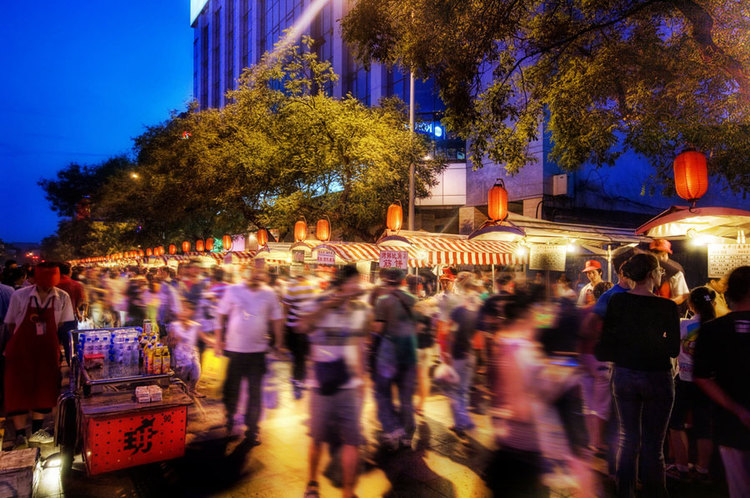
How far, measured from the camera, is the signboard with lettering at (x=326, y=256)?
12983mm

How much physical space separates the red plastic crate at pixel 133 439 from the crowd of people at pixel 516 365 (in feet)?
3.22

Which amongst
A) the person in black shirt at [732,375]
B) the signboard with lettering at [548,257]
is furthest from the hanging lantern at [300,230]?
the person in black shirt at [732,375]

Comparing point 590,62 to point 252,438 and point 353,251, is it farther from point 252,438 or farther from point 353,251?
point 252,438

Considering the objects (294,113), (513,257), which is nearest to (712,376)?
(513,257)

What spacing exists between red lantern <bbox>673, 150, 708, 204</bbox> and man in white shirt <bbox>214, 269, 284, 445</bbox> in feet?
20.4

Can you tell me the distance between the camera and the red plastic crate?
4.50 meters

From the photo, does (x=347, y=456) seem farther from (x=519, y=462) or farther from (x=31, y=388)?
(x=31, y=388)

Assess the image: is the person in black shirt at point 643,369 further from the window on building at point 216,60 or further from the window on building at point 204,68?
the window on building at point 204,68

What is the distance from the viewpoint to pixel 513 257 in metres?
14.8

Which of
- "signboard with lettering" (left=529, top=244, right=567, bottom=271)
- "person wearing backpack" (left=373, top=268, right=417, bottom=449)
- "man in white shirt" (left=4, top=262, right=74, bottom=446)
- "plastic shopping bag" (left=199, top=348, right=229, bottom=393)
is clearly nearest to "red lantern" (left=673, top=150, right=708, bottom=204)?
"signboard with lettering" (left=529, top=244, right=567, bottom=271)

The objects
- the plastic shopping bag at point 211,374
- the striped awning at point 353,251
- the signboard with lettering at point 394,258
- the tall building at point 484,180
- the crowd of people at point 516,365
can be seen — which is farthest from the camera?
the tall building at point 484,180

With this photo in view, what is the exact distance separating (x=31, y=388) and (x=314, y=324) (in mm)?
3491

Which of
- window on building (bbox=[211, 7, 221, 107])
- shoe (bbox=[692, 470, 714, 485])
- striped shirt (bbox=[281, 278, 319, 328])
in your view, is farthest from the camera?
window on building (bbox=[211, 7, 221, 107])

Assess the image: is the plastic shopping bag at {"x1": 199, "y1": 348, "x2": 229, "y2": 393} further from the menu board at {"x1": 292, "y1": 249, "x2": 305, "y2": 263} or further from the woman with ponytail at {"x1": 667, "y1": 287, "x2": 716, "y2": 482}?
the woman with ponytail at {"x1": 667, "y1": 287, "x2": 716, "y2": 482}
